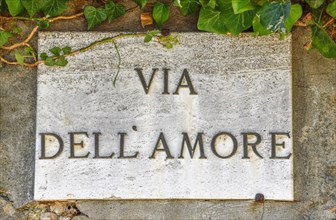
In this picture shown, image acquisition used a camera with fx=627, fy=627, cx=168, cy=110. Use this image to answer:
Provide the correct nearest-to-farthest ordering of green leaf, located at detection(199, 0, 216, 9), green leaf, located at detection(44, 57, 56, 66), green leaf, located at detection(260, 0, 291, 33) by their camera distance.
A: green leaf, located at detection(260, 0, 291, 33) < green leaf, located at detection(199, 0, 216, 9) < green leaf, located at detection(44, 57, 56, 66)

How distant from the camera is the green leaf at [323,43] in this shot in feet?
8.11

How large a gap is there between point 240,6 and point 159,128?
581mm

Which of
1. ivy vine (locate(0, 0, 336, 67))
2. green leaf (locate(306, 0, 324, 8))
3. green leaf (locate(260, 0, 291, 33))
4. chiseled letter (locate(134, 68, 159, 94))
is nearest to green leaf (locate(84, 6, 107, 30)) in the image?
ivy vine (locate(0, 0, 336, 67))

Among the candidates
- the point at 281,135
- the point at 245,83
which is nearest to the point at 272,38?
the point at 245,83

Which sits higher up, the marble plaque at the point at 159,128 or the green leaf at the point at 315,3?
the green leaf at the point at 315,3

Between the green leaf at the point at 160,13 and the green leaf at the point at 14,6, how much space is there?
53cm

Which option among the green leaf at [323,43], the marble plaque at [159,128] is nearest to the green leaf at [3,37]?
the marble plaque at [159,128]

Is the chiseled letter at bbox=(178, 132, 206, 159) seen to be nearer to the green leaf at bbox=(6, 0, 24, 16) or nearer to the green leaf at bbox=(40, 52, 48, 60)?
the green leaf at bbox=(40, 52, 48, 60)

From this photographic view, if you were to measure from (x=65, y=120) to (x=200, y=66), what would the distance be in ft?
1.92

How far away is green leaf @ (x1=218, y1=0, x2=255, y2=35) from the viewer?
243 centimetres

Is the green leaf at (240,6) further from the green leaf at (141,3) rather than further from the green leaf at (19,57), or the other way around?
the green leaf at (19,57)

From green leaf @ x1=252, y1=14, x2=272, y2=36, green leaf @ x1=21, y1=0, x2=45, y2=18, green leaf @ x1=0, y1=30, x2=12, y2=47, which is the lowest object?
green leaf @ x1=0, y1=30, x2=12, y2=47

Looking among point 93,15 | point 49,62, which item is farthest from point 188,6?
point 49,62

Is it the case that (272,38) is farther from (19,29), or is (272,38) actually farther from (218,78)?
(19,29)
